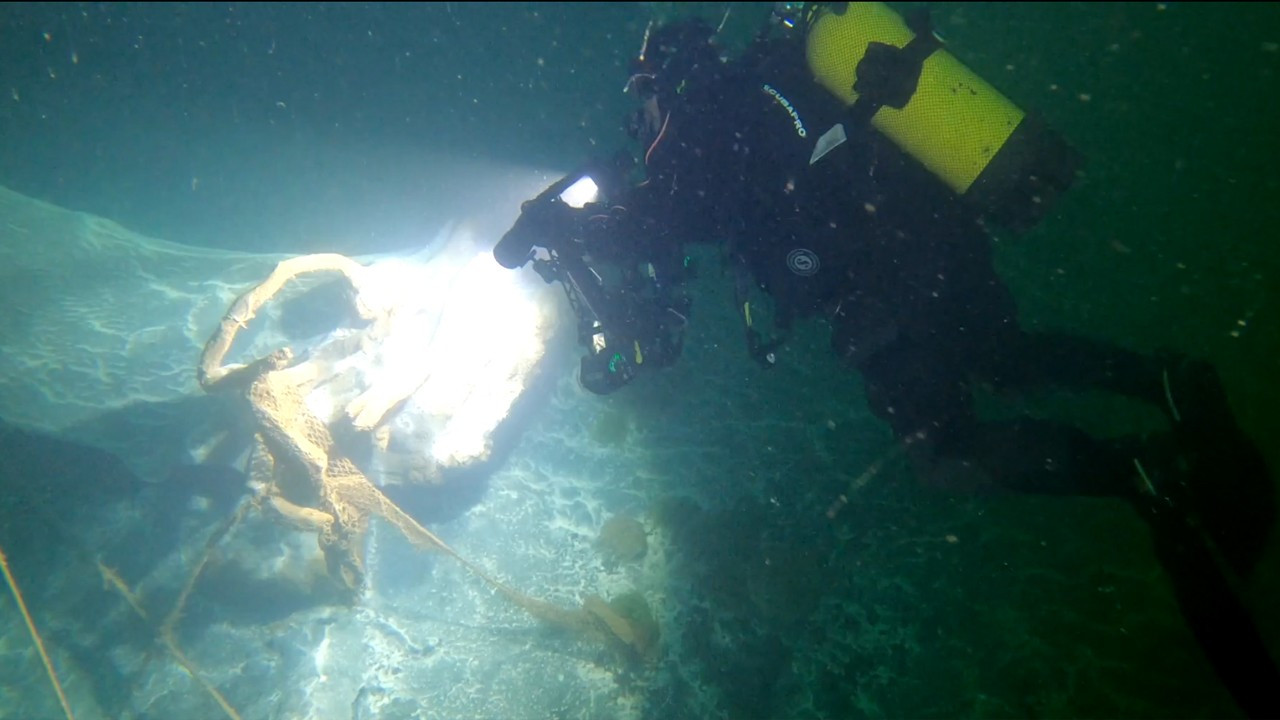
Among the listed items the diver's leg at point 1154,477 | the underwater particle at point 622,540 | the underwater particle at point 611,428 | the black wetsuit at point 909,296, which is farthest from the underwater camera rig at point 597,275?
the diver's leg at point 1154,477

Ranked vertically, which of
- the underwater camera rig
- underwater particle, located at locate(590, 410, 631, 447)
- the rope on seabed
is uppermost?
the underwater camera rig

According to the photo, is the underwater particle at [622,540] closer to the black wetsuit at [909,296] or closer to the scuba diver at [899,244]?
the scuba diver at [899,244]

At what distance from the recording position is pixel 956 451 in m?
4.68

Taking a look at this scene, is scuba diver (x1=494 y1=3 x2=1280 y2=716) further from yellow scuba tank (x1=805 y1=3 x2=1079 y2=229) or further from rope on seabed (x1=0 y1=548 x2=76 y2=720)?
rope on seabed (x1=0 y1=548 x2=76 y2=720)

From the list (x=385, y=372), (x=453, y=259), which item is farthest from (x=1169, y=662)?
(x=453, y=259)

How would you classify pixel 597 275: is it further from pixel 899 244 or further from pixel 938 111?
pixel 938 111

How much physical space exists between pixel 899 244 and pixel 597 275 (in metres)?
2.60

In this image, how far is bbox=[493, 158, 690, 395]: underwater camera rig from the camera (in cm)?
472

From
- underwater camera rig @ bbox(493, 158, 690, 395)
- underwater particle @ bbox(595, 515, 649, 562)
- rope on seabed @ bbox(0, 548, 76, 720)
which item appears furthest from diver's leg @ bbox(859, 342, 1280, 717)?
rope on seabed @ bbox(0, 548, 76, 720)

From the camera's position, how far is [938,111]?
13.7ft

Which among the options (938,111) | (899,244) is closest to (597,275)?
(899,244)

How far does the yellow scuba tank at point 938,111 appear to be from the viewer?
4.06 metres

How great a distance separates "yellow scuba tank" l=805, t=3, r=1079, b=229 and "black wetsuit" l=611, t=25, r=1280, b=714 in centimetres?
20

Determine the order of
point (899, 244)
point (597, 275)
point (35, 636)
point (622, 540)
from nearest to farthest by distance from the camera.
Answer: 1. point (899, 244)
2. point (35, 636)
3. point (597, 275)
4. point (622, 540)
